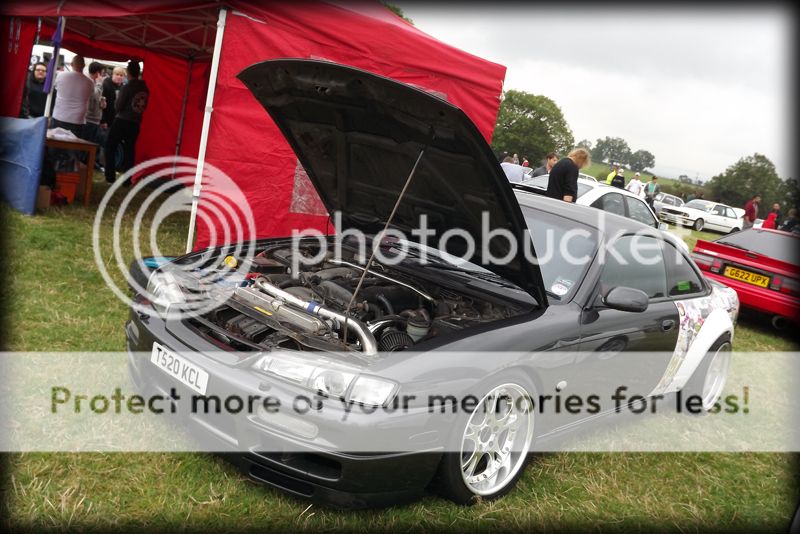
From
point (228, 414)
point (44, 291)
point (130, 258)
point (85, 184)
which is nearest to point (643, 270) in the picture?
point (228, 414)

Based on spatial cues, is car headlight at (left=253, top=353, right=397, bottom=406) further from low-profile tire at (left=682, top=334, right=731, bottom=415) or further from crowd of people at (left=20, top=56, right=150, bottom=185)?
crowd of people at (left=20, top=56, right=150, bottom=185)

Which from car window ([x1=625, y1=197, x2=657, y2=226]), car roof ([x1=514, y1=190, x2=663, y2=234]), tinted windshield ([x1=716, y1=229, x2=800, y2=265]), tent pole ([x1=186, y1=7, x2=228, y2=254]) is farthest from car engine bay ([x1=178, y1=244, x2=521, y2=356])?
car window ([x1=625, y1=197, x2=657, y2=226])

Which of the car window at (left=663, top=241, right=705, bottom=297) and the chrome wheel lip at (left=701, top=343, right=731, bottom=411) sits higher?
the car window at (left=663, top=241, right=705, bottom=297)

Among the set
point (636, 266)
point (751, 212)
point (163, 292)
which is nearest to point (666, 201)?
point (751, 212)

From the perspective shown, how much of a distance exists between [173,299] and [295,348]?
71cm

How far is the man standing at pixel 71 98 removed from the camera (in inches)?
370

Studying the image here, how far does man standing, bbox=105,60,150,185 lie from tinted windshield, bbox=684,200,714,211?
24.3 metres

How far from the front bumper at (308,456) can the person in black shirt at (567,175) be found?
225 inches

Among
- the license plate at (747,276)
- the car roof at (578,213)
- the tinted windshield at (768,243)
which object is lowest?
the license plate at (747,276)

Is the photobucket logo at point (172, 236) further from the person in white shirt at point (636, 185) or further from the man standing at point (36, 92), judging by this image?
the person in white shirt at point (636, 185)

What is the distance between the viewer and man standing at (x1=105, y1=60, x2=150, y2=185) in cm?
912

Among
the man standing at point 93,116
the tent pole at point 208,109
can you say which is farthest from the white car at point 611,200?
the man standing at point 93,116

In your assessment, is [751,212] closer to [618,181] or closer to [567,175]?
[618,181]

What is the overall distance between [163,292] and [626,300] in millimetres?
2301
